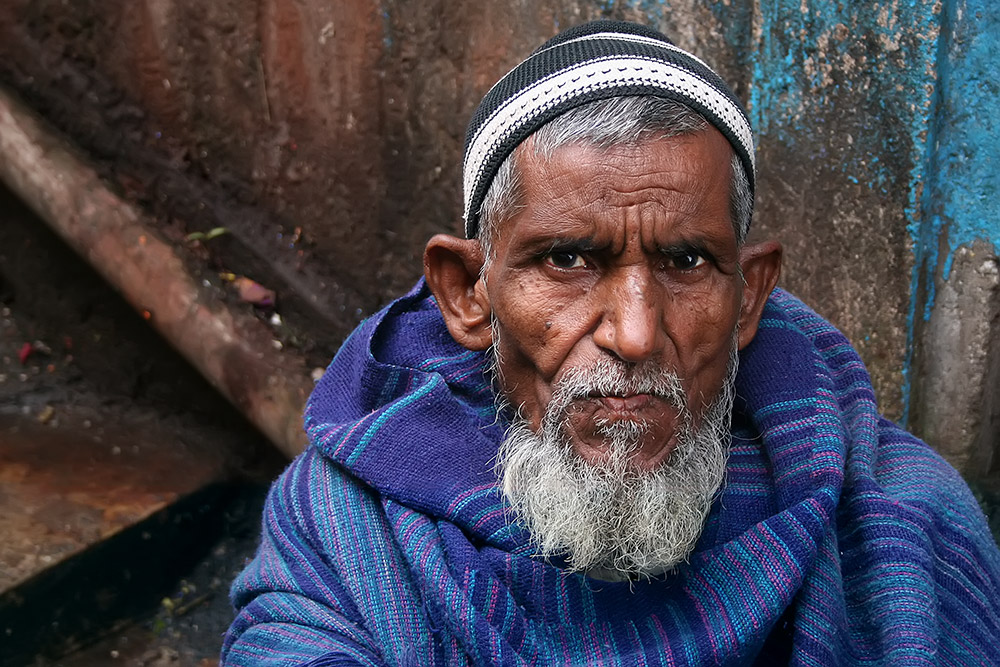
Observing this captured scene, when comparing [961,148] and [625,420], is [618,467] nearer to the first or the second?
[625,420]

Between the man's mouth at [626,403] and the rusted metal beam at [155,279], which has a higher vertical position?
the man's mouth at [626,403]

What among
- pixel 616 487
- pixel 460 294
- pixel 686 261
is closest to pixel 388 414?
pixel 460 294

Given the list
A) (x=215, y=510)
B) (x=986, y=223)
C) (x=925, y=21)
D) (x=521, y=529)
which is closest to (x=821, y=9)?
(x=925, y=21)

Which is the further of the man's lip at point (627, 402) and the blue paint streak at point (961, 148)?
the blue paint streak at point (961, 148)

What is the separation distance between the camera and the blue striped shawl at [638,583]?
1.78 metres

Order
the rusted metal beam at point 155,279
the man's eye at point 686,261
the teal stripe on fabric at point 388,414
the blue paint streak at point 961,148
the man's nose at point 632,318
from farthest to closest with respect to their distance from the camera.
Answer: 1. the rusted metal beam at point 155,279
2. the blue paint streak at point 961,148
3. the teal stripe on fabric at point 388,414
4. the man's eye at point 686,261
5. the man's nose at point 632,318

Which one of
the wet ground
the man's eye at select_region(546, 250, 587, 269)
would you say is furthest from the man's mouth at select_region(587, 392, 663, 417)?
the wet ground

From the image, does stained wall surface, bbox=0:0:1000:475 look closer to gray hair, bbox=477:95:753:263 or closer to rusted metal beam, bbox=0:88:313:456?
rusted metal beam, bbox=0:88:313:456

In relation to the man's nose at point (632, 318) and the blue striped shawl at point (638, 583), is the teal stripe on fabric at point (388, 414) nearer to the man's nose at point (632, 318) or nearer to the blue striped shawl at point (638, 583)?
the blue striped shawl at point (638, 583)

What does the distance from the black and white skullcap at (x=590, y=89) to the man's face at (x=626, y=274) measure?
0.16 ft

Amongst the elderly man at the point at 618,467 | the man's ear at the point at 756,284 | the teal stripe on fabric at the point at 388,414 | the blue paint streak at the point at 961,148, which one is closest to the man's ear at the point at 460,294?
the elderly man at the point at 618,467

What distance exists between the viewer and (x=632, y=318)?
1.69 m

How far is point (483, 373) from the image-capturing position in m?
2.13

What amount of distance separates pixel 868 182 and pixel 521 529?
1.40 m
